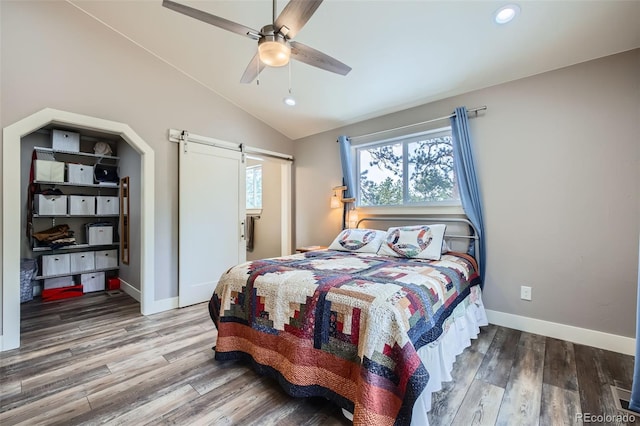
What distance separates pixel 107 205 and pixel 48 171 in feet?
2.80

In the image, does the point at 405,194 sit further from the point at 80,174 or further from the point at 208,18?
the point at 80,174

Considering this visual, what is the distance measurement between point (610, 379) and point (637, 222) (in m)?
1.27

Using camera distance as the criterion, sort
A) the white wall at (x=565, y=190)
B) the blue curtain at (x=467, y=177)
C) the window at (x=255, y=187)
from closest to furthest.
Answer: the white wall at (x=565, y=190)
the blue curtain at (x=467, y=177)
the window at (x=255, y=187)

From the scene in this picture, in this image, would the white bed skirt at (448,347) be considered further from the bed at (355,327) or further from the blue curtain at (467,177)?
the blue curtain at (467,177)

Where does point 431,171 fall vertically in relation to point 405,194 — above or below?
above

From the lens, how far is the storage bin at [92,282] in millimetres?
4223

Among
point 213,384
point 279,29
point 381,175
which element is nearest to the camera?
point 279,29

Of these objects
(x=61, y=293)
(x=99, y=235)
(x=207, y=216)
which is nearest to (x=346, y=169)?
(x=207, y=216)

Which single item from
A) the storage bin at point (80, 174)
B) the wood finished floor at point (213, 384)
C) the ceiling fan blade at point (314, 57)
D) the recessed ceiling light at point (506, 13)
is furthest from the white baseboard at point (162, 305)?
the recessed ceiling light at point (506, 13)

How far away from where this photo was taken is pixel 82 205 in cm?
416

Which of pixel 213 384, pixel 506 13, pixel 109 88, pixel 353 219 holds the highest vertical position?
pixel 506 13

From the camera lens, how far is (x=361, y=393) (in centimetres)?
131

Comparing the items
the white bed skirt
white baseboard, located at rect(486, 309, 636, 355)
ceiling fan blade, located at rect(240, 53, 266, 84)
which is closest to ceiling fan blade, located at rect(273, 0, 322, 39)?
ceiling fan blade, located at rect(240, 53, 266, 84)

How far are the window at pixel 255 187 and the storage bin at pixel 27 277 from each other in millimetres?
3425
